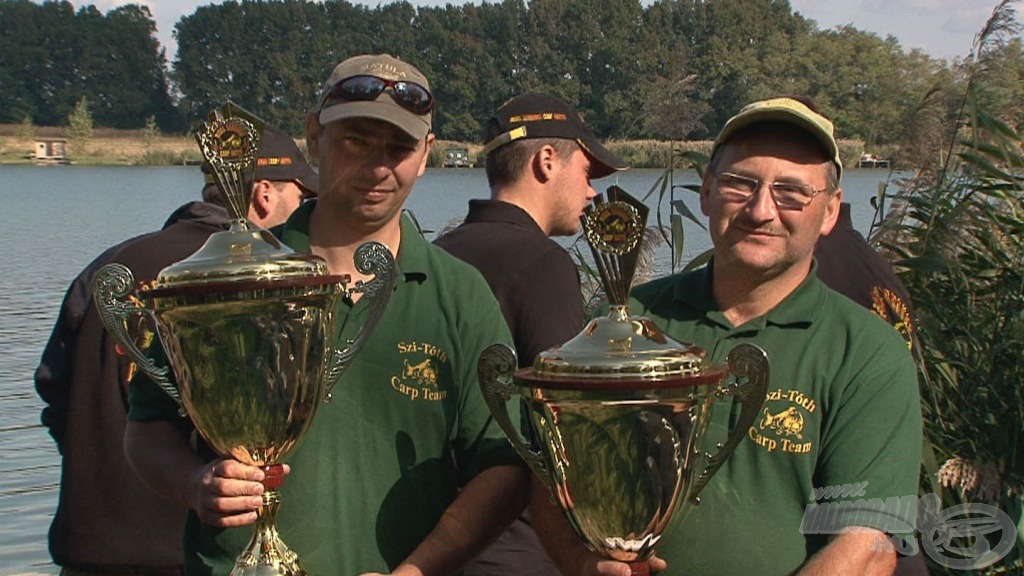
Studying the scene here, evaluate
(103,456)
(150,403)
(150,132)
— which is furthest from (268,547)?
(150,132)

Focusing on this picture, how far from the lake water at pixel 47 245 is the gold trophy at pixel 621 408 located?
3.34m

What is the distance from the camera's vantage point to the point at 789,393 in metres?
2.52

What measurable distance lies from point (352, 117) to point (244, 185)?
0.30 metres

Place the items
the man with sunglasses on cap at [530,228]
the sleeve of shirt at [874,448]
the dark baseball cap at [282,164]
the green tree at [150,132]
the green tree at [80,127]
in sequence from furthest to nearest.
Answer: the green tree at [80,127], the green tree at [150,132], the dark baseball cap at [282,164], the man with sunglasses on cap at [530,228], the sleeve of shirt at [874,448]

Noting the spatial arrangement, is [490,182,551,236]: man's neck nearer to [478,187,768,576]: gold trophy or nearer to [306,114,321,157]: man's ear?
[306,114,321,157]: man's ear

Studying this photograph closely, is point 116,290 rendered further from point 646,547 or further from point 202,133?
point 646,547

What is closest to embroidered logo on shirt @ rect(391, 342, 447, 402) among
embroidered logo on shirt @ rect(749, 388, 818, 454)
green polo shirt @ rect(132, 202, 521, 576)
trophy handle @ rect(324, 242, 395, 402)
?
green polo shirt @ rect(132, 202, 521, 576)

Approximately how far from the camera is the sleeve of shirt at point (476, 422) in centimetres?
270

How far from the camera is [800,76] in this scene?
13484mm

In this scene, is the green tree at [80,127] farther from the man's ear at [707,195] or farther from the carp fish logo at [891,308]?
the man's ear at [707,195]

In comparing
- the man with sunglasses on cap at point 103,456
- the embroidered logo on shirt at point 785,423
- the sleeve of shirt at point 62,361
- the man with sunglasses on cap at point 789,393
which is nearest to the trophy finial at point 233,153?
the man with sunglasses on cap at point 789,393

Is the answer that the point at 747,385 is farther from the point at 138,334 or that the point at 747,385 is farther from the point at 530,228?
the point at 530,228

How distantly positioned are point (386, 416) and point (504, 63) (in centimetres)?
3687

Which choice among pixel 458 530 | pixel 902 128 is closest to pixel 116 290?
pixel 458 530
